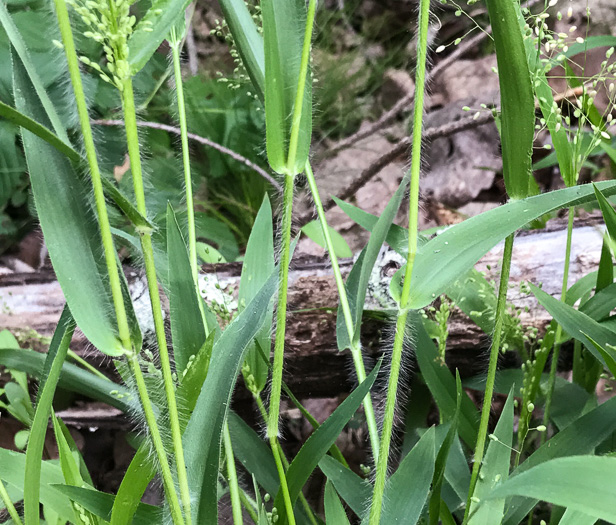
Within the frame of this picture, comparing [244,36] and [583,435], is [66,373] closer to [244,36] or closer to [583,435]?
[244,36]

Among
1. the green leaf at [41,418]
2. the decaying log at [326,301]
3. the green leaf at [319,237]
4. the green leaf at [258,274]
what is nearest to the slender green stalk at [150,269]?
the green leaf at [41,418]

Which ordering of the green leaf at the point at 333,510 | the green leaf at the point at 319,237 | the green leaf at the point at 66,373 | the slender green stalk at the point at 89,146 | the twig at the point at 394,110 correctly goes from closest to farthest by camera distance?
1. the slender green stalk at the point at 89,146
2. the green leaf at the point at 333,510
3. the green leaf at the point at 66,373
4. the green leaf at the point at 319,237
5. the twig at the point at 394,110

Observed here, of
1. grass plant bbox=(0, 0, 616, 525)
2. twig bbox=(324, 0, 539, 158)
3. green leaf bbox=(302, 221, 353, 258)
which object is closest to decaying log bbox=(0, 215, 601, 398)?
green leaf bbox=(302, 221, 353, 258)

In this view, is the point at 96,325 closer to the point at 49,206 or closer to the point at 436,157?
the point at 49,206

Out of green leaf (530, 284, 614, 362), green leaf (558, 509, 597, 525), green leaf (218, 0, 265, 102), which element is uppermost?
green leaf (218, 0, 265, 102)

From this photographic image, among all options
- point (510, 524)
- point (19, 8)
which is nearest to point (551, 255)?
point (510, 524)

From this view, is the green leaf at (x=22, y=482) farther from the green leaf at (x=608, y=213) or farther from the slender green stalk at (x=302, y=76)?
the green leaf at (x=608, y=213)

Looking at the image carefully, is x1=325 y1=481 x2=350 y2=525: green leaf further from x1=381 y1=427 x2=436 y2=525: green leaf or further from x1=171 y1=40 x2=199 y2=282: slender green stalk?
x1=171 y1=40 x2=199 y2=282: slender green stalk
